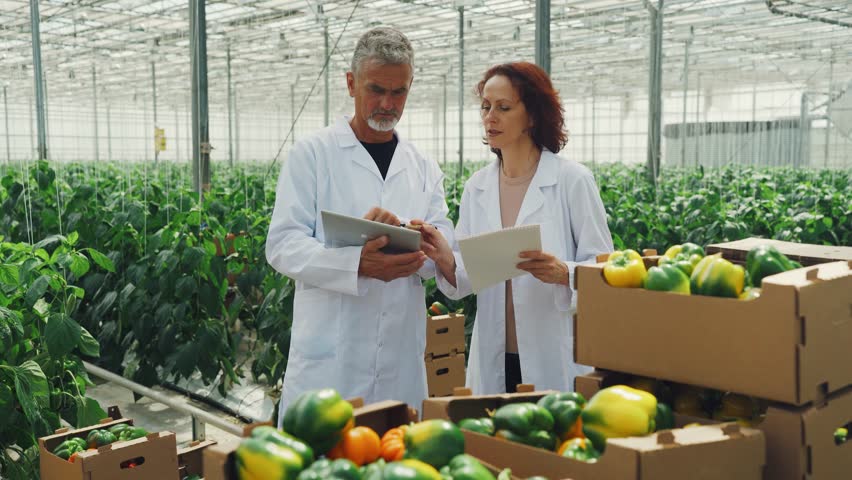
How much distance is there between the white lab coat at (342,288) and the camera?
8.41 feet

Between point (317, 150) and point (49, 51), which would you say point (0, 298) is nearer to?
point (317, 150)

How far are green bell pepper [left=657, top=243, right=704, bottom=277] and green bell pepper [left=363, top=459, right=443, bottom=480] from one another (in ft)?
2.41

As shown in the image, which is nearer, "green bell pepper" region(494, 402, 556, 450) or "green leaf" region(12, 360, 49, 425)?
"green bell pepper" region(494, 402, 556, 450)

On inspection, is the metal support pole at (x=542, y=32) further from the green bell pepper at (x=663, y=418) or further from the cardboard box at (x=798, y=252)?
the green bell pepper at (x=663, y=418)

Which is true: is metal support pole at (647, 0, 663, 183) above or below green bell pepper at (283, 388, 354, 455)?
above

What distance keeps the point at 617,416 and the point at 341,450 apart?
48cm

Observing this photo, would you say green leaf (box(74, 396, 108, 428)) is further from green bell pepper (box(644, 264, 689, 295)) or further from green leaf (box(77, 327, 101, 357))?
green bell pepper (box(644, 264, 689, 295))

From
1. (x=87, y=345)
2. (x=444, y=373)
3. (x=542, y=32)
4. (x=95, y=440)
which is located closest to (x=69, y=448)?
(x=95, y=440)

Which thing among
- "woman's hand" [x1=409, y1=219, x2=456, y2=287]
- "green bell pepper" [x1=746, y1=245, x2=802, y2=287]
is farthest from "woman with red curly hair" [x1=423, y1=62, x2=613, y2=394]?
"green bell pepper" [x1=746, y1=245, x2=802, y2=287]

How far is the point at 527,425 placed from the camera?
59.4 inches

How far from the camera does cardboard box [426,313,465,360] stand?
366 centimetres

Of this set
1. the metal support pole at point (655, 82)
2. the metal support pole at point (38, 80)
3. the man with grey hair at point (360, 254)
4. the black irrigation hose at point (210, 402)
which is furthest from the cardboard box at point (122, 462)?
the metal support pole at point (655, 82)

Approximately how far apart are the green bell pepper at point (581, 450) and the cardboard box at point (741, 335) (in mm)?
269

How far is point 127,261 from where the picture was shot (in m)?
5.79
